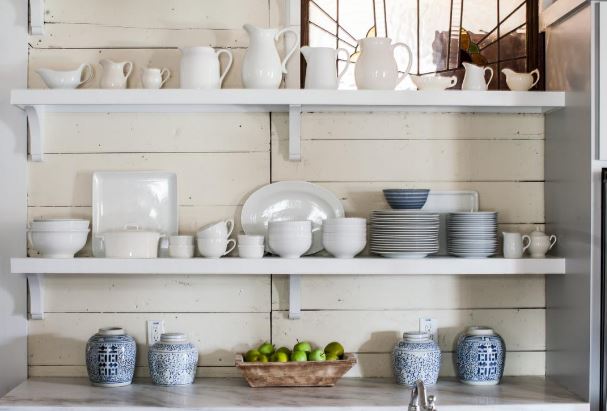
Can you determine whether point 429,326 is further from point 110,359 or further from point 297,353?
point 110,359

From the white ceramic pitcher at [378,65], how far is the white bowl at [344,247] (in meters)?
0.48

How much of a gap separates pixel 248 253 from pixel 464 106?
0.81 m

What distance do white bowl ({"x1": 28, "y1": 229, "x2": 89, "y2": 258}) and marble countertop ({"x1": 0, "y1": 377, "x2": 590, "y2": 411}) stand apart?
417mm

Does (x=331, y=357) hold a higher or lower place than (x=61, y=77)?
lower

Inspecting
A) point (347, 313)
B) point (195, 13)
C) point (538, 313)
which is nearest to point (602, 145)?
point (538, 313)

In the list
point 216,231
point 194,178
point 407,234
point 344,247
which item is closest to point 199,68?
point 194,178

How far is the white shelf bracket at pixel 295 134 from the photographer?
262 cm

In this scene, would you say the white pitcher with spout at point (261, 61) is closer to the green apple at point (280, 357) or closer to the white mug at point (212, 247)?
the white mug at point (212, 247)

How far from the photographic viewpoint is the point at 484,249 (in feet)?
8.39

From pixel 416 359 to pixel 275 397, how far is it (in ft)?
1.51

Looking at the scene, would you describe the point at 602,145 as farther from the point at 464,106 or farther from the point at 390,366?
the point at 390,366

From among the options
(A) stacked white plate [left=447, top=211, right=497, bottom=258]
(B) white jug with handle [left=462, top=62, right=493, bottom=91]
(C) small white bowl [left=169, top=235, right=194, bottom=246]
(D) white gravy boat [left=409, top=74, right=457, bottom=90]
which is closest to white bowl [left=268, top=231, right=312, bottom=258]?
(C) small white bowl [left=169, top=235, right=194, bottom=246]

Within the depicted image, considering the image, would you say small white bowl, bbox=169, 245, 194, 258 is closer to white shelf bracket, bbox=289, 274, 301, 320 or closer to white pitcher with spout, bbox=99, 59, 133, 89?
white shelf bracket, bbox=289, 274, 301, 320

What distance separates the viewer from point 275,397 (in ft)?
7.95
